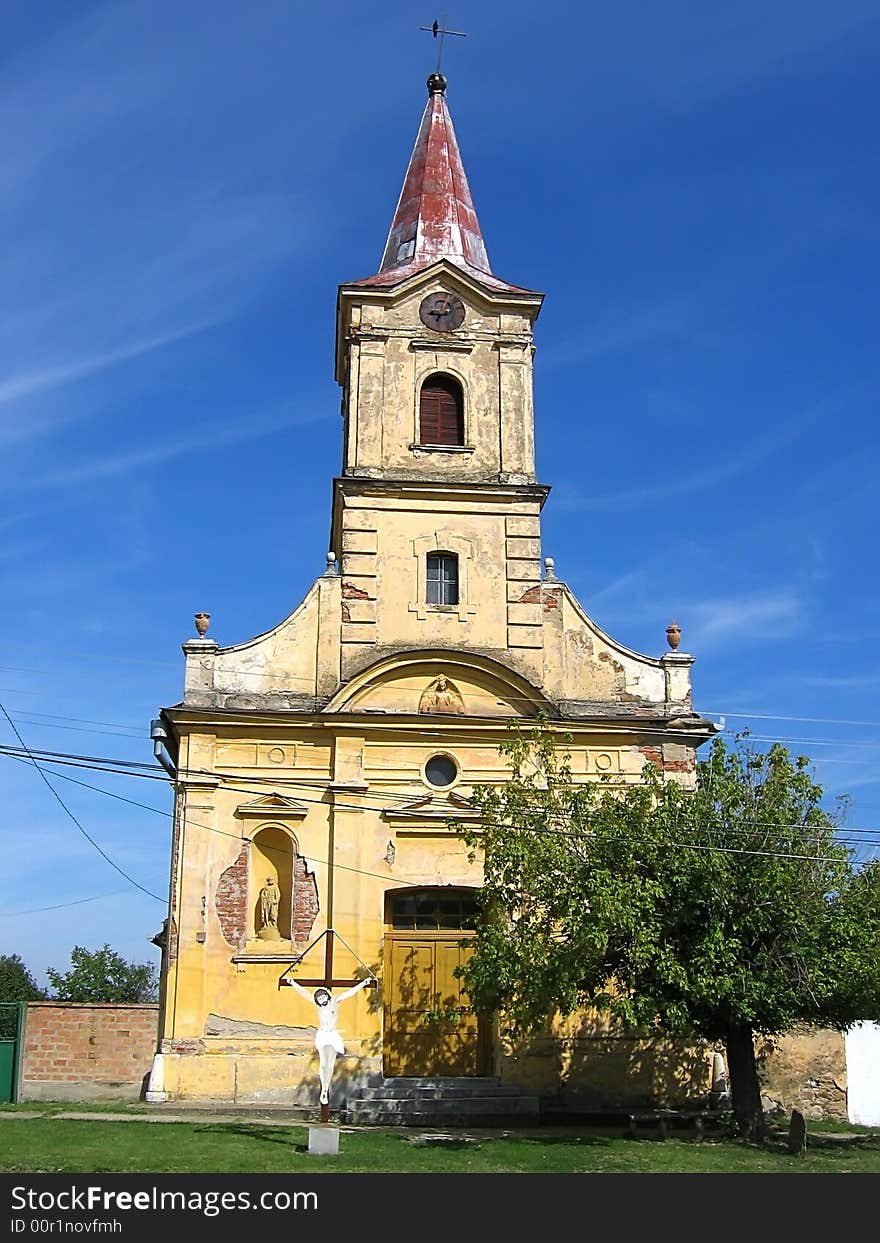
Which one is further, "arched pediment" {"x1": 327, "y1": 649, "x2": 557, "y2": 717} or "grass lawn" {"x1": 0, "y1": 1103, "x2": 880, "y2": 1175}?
"arched pediment" {"x1": 327, "y1": 649, "x2": 557, "y2": 717}

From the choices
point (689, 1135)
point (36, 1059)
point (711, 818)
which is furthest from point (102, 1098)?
point (711, 818)

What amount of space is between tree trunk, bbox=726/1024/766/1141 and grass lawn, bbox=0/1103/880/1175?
60 cm

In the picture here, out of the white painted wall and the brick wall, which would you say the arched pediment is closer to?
the white painted wall

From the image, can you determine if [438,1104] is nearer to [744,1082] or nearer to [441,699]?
[744,1082]

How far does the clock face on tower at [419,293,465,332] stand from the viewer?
27469 millimetres

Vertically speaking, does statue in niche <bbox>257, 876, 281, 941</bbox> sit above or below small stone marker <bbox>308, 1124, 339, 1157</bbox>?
above

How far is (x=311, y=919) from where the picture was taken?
23250 millimetres

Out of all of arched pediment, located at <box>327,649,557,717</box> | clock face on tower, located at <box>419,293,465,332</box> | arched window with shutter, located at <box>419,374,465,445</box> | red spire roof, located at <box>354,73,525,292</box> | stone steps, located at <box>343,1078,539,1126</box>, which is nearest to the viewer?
stone steps, located at <box>343,1078,539,1126</box>

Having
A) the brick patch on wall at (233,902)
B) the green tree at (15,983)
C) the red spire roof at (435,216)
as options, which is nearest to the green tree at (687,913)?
the brick patch on wall at (233,902)

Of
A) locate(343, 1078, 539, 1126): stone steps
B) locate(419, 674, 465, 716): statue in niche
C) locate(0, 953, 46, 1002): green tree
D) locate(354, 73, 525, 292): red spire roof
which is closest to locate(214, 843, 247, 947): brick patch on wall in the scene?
locate(343, 1078, 539, 1126): stone steps

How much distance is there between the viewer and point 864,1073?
22984mm

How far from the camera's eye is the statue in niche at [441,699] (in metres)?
24.6

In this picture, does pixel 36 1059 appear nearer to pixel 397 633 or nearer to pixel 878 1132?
pixel 397 633

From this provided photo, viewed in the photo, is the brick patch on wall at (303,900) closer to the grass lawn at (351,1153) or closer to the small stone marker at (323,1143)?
the grass lawn at (351,1153)
